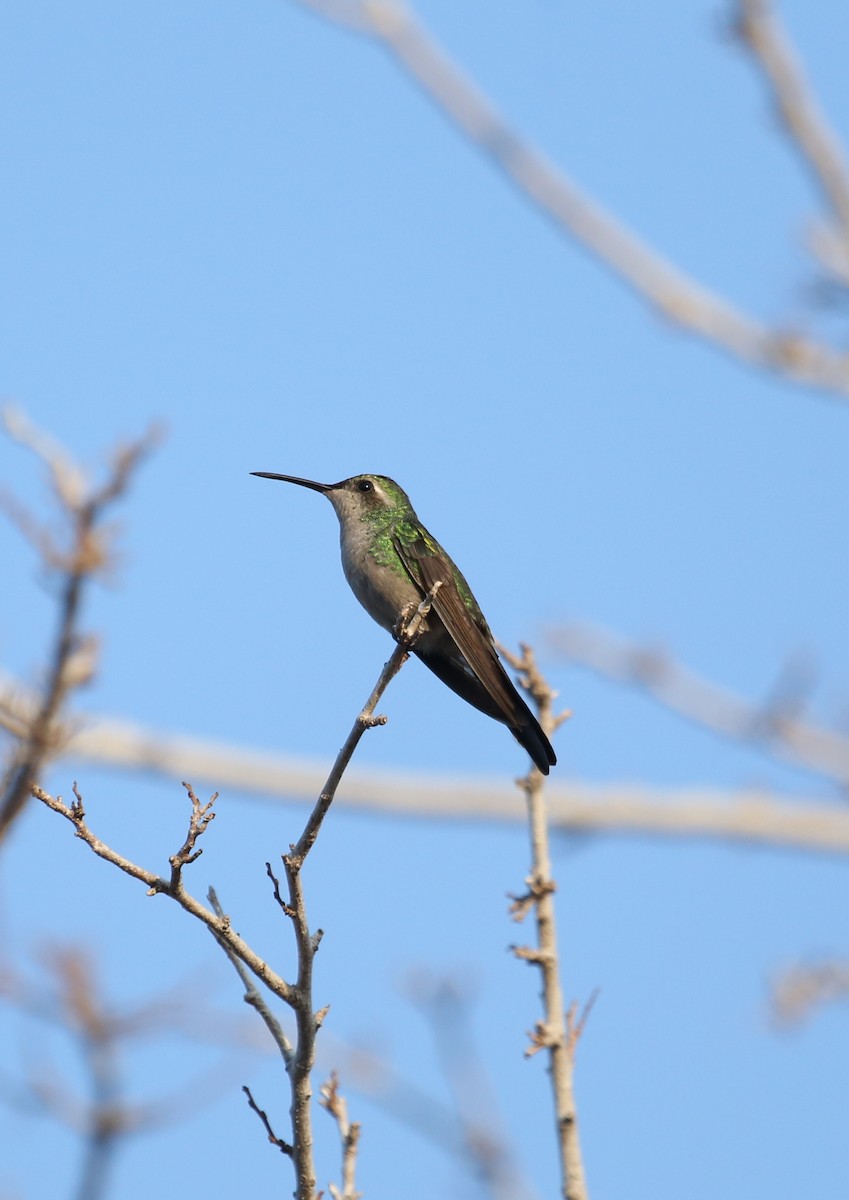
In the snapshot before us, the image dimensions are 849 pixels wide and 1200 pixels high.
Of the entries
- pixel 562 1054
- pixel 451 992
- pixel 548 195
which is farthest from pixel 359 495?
pixel 562 1054

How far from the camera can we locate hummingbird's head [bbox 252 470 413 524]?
618 centimetres

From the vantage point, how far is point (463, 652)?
5395 millimetres

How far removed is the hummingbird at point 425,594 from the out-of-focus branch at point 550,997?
3.68ft

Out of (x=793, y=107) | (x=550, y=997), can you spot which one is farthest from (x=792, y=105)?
(x=550, y=997)

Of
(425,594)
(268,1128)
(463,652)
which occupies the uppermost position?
(425,594)

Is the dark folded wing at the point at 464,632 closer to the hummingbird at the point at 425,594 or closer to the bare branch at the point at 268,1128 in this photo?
the hummingbird at the point at 425,594

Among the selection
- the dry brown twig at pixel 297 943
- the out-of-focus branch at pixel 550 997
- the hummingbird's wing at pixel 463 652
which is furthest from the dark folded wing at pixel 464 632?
the dry brown twig at pixel 297 943

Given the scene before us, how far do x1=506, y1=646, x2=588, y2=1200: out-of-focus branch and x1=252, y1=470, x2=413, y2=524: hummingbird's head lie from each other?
231 centimetres

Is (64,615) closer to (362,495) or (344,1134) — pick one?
(344,1134)

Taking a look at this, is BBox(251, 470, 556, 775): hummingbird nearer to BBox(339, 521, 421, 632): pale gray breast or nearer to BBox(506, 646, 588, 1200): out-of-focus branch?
BBox(339, 521, 421, 632): pale gray breast

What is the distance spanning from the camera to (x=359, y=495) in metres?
6.33

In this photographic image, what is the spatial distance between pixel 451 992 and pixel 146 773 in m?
5.38

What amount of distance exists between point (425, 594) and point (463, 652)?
1.12ft

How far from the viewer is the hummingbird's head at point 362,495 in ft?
20.3
